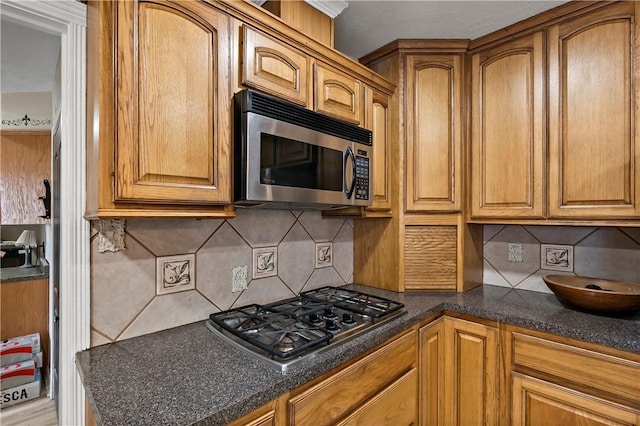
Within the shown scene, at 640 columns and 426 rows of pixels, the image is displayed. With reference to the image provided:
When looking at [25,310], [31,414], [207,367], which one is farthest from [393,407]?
[25,310]

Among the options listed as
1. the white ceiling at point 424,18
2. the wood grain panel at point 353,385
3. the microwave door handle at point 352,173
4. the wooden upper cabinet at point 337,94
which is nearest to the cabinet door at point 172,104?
the wooden upper cabinet at point 337,94

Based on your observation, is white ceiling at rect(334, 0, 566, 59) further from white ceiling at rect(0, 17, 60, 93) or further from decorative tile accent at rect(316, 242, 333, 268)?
white ceiling at rect(0, 17, 60, 93)

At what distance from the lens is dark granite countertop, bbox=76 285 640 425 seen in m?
0.74

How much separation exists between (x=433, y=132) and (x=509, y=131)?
15.2 inches

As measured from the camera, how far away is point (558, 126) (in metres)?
1.57

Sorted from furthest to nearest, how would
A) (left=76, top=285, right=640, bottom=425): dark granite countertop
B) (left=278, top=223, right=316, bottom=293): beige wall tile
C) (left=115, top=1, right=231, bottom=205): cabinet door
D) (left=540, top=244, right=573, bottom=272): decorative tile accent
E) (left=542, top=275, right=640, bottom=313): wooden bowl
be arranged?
(left=540, top=244, right=573, bottom=272): decorative tile accent
(left=278, top=223, right=316, bottom=293): beige wall tile
(left=542, top=275, right=640, bottom=313): wooden bowl
(left=115, top=1, right=231, bottom=205): cabinet door
(left=76, top=285, right=640, bottom=425): dark granite countertop

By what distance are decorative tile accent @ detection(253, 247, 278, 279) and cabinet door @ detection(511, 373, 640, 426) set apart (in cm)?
121

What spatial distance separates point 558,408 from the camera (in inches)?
51.7

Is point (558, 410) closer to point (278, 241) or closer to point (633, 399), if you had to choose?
point (633, 399)

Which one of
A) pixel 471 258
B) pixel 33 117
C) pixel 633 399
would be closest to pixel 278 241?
pixel 471 258

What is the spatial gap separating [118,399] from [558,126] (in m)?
2.03

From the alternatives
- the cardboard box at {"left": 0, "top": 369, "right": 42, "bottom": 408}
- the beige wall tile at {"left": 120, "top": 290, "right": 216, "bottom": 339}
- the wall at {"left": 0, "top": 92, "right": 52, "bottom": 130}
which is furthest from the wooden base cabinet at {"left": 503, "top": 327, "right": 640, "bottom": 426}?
the wall at {"left": 0, "top": 92, "right": 52, "bottom": 130}

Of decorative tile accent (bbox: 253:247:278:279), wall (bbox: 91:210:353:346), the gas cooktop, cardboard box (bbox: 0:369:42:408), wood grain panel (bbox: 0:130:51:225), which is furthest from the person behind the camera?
wood grain panel (bbox: 0:130:51:225)

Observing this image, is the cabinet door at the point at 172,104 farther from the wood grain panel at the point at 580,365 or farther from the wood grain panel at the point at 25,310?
the wood grain panel at the point at 25,310
